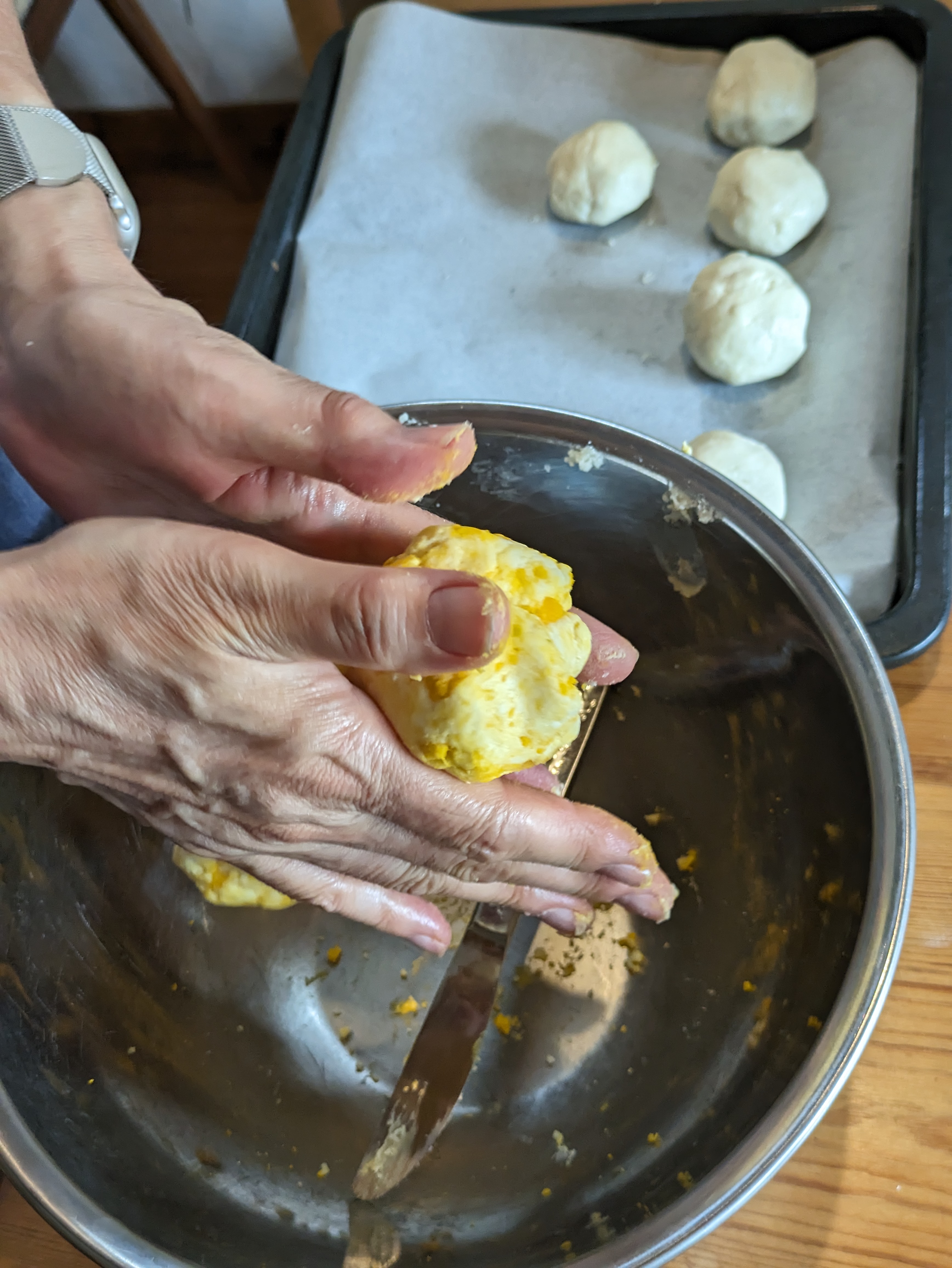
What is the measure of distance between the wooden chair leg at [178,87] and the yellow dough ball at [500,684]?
162 cm

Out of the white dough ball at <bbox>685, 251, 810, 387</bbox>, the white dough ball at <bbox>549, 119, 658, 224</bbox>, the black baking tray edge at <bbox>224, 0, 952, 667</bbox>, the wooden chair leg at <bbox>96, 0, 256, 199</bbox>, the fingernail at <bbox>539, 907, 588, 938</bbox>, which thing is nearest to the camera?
the fingernail at <bbox>539, 907, 588, 938</bbox>

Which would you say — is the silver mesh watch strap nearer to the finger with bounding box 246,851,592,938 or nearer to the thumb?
the thumb

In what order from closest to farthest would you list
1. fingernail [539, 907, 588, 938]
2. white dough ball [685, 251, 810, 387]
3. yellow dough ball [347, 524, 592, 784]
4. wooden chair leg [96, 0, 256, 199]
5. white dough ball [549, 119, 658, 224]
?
yellow dough ball [347, 524, 592, 784]
fingernail [539, 907, 588, 938]
white dough ball [685, 251, 810, 387]
white dough ball [549, 119, 658, 224]
wooden chair leg [96, 0, 256, 199]

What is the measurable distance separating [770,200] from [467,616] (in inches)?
39.6

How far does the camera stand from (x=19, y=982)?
2.38 feet

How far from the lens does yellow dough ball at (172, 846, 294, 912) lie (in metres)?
0.84

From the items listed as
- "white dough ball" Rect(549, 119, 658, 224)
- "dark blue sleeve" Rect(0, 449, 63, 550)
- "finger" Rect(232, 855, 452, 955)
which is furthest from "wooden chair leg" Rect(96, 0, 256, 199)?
"finger" Rect(232, 855, 452, 955)

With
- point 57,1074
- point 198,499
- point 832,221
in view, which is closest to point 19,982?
point 57,1074

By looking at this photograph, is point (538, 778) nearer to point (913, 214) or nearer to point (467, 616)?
point (467, 616)

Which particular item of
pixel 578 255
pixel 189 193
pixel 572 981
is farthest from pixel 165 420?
pixel 189 193

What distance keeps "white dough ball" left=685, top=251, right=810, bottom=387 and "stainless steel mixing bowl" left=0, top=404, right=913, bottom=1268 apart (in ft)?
1.25

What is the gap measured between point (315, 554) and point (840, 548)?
65cm

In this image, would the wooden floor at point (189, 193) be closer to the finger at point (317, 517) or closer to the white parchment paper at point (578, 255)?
the white parchment paper at point (578, 255)

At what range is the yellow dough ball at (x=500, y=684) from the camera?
0.57 m
